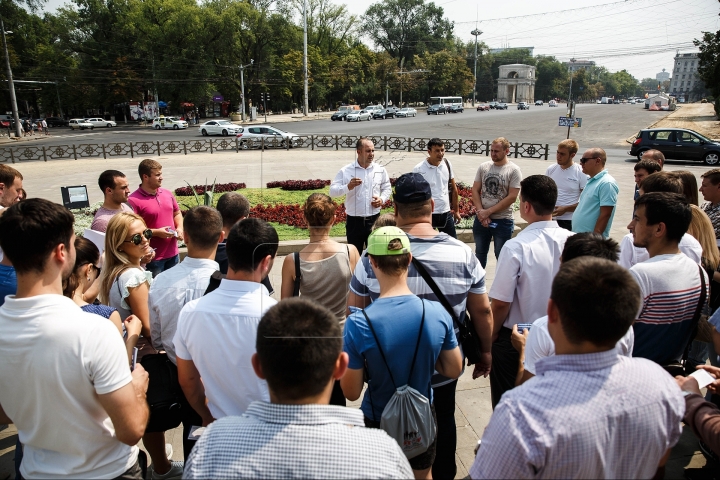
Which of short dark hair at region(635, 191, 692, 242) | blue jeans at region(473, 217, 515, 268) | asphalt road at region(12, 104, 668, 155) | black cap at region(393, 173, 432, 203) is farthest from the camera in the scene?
asphalt road at region(12, 104, 668, 155)

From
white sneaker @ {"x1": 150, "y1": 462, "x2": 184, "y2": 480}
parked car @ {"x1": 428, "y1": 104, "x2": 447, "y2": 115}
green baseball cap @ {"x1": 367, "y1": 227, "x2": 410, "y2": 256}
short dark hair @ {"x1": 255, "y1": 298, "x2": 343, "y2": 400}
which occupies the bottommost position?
white sneaker @ {"x1": 150, "y1": 462, "x2": 184, "y2": 480}

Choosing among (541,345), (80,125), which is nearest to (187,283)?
(541,345)

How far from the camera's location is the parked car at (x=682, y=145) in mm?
21453

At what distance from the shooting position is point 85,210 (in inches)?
440

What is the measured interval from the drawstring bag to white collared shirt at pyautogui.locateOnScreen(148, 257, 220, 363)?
1282 mm

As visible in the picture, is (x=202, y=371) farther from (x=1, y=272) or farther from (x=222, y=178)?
(x=222, y=178)

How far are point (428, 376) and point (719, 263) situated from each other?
2892 millimetres

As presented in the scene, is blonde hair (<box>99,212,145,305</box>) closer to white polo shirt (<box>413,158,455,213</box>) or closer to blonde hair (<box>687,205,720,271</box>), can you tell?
white polo shirt (<box>413,158,455,213</box>)

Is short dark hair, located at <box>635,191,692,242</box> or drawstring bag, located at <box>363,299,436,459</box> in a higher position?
short dark hair, located at <box>635,191,692,242</box>

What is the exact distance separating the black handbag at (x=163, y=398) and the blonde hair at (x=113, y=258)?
686 mm

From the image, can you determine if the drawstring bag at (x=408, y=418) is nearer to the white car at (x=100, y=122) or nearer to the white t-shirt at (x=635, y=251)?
the white t-shirt at (x=635, y=251)

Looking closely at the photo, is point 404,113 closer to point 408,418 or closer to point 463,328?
point 463,328

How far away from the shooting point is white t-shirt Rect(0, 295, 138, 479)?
1.92 m

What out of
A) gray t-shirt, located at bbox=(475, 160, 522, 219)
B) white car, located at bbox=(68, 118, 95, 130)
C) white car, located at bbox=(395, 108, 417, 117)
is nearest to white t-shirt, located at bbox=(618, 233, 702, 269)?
gray t-shirt, located at bbox=(475, 160, 522, 219)
